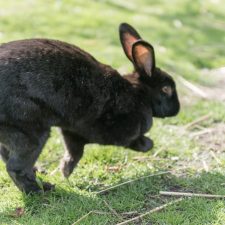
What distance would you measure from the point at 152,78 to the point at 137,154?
79 cm

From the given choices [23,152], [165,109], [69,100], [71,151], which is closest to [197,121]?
[165,109]

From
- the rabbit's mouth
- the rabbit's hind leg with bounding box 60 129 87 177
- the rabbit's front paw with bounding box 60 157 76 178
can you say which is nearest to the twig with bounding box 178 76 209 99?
the rabbit's mouth

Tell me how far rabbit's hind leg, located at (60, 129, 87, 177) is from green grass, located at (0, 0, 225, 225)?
11 centimetres

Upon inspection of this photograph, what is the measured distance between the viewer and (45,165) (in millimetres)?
5453

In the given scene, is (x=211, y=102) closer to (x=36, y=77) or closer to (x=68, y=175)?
(x=68, y=175)

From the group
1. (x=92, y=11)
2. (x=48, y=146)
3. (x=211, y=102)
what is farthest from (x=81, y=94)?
(x=92, y=11)

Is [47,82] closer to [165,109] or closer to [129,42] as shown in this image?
[129,42]

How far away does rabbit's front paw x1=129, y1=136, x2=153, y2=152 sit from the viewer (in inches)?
211

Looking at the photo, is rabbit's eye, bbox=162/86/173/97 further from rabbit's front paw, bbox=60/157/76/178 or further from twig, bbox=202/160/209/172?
rabbit's front paw, bbox=60/157/76/178

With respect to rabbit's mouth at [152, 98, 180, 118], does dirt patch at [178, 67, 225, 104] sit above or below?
below

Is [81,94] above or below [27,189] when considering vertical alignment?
above

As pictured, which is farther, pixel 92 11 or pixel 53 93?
pixel 92 11

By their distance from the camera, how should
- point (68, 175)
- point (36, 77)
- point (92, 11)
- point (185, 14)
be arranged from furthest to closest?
point (185, 14), point (92, 11), point (68, 175), point (36, 77)

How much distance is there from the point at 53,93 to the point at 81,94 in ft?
0.90
